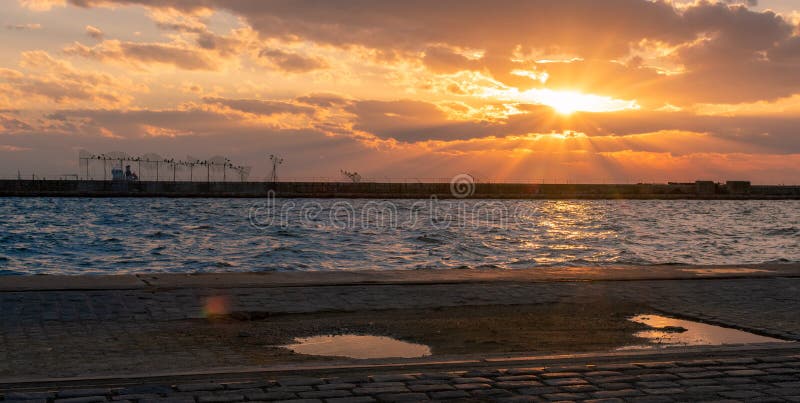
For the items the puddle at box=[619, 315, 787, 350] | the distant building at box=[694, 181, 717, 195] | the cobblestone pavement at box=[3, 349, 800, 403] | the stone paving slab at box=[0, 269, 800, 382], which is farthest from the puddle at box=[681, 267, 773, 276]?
the distant building at box=[694, 181, 717, 195]

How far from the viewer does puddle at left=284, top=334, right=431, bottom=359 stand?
8469 millimetres

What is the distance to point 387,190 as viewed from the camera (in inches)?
5349

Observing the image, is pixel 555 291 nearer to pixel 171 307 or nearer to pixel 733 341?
pixel 733 341

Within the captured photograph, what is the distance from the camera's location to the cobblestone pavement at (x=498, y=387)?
6230 mm

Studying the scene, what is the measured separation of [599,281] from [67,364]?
31.7 ft

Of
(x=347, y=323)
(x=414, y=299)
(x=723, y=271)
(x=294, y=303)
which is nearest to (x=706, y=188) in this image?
(x=723, y=271)

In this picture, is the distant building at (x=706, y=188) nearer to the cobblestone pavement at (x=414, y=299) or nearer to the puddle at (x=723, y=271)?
the puddle at (x=723, y=271)

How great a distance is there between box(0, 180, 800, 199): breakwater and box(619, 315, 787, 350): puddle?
114m

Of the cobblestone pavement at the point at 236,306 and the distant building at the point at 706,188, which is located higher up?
the distant building at the point at 706,188

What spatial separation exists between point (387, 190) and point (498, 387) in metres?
129

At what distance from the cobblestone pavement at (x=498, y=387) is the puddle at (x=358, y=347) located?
4.37 ft

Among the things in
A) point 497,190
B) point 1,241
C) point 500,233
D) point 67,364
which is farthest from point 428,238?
point 497,190

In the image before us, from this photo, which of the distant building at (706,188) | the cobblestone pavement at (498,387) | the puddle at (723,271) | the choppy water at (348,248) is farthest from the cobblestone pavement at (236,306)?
the distant building at (706,188)

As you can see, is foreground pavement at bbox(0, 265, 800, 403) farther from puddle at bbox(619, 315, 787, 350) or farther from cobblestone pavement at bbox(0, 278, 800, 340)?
puddle at bbox(619, 315, 787, 350)
